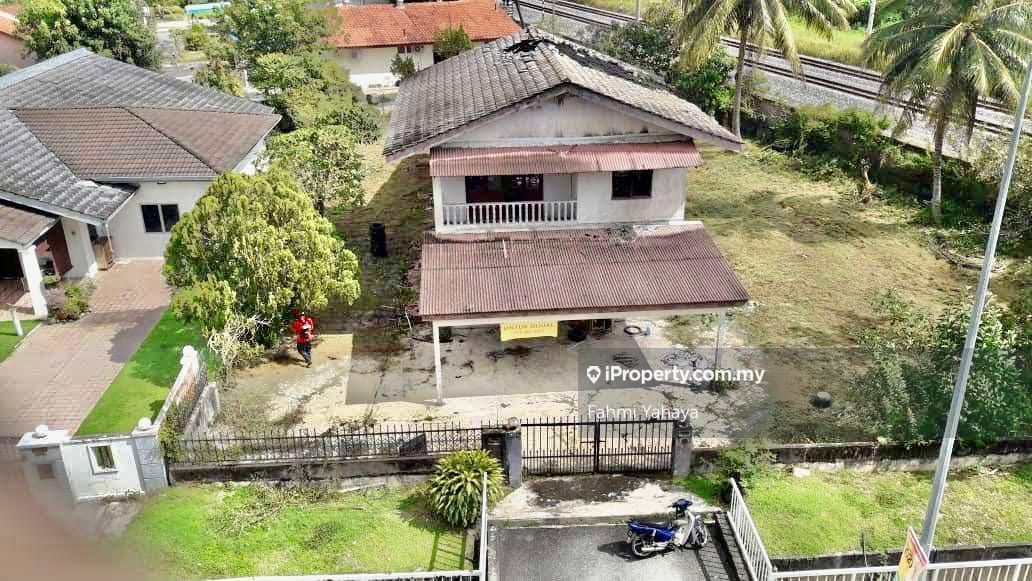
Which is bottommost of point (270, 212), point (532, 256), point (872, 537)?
point (872, 537)

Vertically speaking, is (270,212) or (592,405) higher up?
(270,212)

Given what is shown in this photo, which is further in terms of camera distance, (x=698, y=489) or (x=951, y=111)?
(x=951, y=111)

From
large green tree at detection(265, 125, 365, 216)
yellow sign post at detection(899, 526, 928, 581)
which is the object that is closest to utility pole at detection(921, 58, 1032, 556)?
yellow sign post at detection(899, 526, 928, 581)

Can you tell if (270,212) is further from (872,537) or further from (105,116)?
(872,537)

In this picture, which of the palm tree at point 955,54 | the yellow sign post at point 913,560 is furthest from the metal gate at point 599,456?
the palm tree at point 955,54

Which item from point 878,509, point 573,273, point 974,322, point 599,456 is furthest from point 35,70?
point 974,322

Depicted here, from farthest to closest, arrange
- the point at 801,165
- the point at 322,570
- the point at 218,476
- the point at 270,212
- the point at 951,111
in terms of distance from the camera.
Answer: the point at 801,165, the point at 951,111, the point at 270,212, the point at 218,476, the point at 322,570

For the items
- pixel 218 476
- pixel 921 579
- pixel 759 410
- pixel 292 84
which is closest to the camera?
pixel 921 579

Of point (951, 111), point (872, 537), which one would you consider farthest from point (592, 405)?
point (951, 111)

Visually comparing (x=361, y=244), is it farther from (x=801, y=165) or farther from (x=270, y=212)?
(x=801, y=165)
